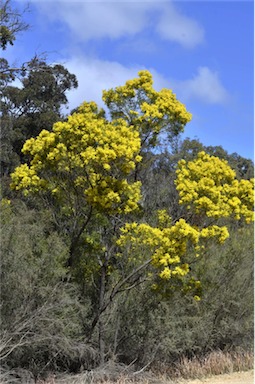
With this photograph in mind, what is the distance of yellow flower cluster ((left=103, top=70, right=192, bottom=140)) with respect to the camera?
405 inches

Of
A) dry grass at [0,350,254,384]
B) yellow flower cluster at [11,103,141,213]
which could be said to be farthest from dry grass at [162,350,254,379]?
yellow flower cluster at [11,103,141,213]

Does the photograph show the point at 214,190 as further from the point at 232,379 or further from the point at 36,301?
Result: the point at 232,379

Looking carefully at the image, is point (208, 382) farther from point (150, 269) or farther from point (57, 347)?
point (57, 347)

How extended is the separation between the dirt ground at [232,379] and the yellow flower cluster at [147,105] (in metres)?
5.17

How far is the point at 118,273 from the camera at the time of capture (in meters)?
10.5

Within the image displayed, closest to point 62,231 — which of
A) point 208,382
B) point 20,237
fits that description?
point 20,237

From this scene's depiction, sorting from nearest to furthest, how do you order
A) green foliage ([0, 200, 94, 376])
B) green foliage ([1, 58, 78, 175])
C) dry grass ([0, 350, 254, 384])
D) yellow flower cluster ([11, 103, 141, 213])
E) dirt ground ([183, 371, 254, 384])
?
yellow flower cluster ([11, 103, 141, 213]) → green foliage ([0, 200, 94, 376]) → dry grass ([0, 350, 254, 384]) → dirt ground ([183, 371, 254, 384]) → green foliage ([1, 58, 78, 175])

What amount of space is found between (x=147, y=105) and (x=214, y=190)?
99.7 inches

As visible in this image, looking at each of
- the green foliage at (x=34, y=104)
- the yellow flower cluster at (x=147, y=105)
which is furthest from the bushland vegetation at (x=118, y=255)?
the green foliage at (x=34, y=104)

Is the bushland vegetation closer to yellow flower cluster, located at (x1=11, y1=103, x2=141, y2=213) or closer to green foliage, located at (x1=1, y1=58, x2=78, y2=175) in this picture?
yellow flower cluster, located at (x1=11, y1=103, x2=141, y2=213)

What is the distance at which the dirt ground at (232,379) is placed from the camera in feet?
31.3

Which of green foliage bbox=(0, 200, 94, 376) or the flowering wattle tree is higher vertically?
the flowering wattle tree

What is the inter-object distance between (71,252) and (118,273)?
118cm

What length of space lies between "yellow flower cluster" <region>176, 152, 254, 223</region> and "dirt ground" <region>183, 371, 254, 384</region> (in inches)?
124
